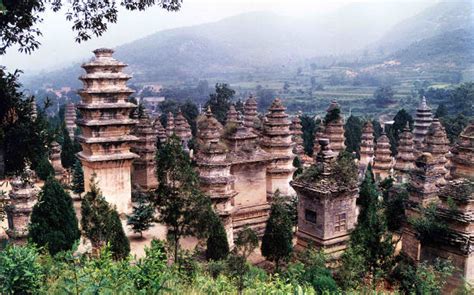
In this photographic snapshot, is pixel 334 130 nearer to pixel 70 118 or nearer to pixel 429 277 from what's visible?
pixel 429 277

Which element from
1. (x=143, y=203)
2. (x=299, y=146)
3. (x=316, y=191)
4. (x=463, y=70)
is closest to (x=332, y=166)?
(x=316, y=191)

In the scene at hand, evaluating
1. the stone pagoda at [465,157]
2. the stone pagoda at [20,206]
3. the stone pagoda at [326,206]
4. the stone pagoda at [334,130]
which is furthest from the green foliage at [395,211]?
the stone pagoda at [20,206]

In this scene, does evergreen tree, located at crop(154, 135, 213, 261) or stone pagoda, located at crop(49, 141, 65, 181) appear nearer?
evergreen tree, located at crop(154, 135, 213, 261)

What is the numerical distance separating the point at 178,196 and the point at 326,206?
18.4ft

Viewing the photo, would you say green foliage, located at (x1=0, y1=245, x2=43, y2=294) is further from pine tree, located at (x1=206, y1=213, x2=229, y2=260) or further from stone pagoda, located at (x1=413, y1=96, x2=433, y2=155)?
stone pagoda, located at (x1=413, y1=96, x2=433, y2=155)

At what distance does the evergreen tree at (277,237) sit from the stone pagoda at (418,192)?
4933mm

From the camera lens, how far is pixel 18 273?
24.5 feet

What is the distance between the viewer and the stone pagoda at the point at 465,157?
16078mm

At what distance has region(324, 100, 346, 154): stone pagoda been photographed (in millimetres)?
33875

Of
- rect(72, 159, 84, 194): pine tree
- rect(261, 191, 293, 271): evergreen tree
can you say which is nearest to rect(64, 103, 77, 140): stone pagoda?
rect(72, 159, 84, 194): pine tree

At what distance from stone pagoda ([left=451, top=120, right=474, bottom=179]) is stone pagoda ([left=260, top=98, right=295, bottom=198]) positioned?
10.2 metres

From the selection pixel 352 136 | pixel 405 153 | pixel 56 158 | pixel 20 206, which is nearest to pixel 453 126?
pixel 352 136

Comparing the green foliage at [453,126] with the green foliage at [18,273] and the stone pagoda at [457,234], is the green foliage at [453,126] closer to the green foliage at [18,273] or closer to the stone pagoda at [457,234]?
the stone pagoda at [457,234]

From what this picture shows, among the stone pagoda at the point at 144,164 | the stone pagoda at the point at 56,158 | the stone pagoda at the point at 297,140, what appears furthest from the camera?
the stone pagoda at the point at 297,140
